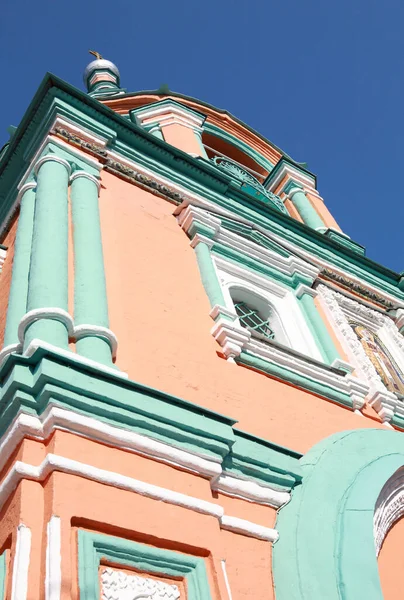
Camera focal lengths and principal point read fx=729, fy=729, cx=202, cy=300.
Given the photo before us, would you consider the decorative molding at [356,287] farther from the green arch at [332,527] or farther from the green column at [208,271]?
the green arch at [332,527]

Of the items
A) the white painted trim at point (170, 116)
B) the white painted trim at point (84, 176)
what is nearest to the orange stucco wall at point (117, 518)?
the white painted trim at point (84, 176)

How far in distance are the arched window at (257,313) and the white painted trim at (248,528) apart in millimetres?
2917

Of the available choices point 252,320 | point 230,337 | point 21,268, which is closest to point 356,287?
point 252,320

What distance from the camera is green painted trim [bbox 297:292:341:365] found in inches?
253

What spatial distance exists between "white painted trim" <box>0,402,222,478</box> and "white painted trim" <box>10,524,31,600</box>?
498mm

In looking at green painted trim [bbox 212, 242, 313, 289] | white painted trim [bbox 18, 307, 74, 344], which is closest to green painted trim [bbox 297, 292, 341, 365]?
green painted trim [bbox 212, 242, 313, 289]

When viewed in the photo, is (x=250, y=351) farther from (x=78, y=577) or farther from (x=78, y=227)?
(x=78, y=577)

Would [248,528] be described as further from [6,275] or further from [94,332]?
[6,275]

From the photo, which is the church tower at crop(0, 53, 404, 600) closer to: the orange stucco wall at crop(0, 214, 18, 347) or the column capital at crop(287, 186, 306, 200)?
the orange stucco wall at crop(0, 214, 18, 347)

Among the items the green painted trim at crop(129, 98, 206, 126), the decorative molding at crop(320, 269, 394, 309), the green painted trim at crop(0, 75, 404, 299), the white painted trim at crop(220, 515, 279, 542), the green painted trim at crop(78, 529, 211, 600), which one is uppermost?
the green painted trim at crop(129, 98, 206, 126)

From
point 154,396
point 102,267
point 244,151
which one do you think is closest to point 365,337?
point 102,267

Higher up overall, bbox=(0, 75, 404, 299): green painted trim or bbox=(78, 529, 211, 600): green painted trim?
bbox=(0, 75, 404, 299): green painted trim

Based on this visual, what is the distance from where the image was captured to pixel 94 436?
→ 134 inches

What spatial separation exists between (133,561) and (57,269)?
2.16 metres
